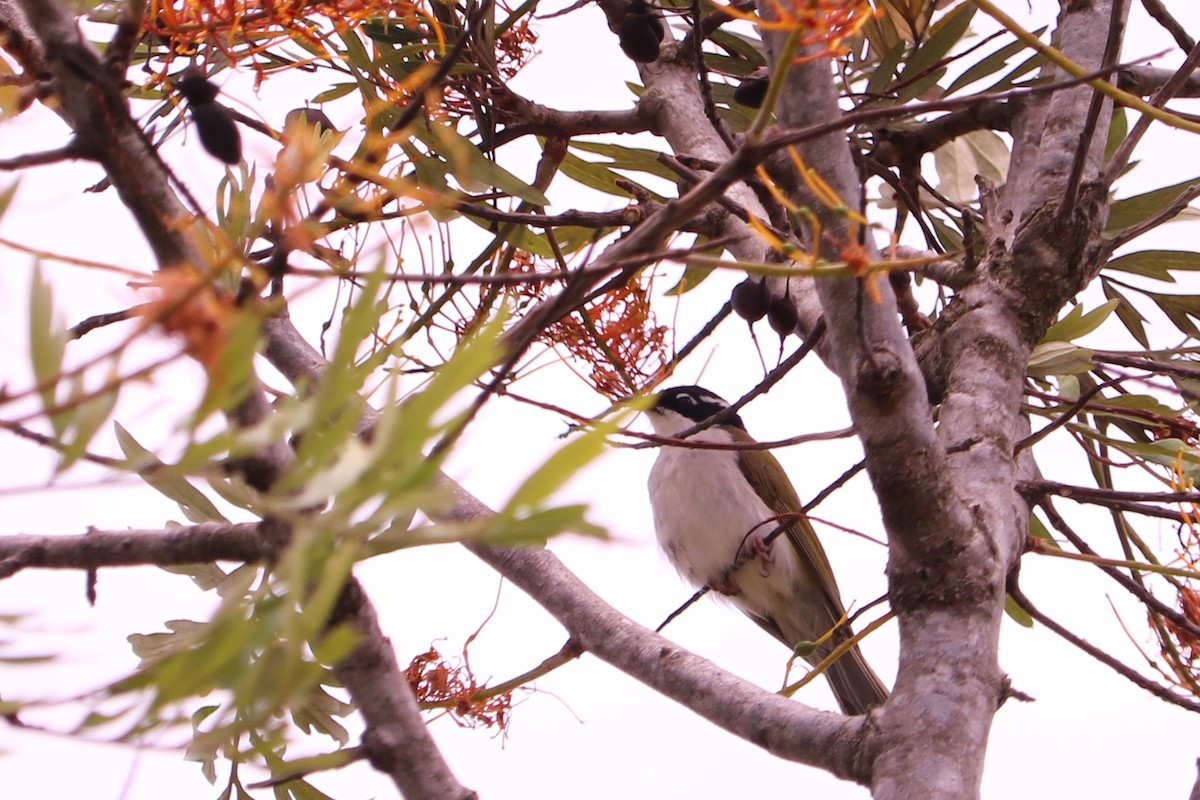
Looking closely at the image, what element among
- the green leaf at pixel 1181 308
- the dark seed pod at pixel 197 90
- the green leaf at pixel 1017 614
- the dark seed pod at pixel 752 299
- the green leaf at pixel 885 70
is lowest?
the dark seed pod at pixel 197 90

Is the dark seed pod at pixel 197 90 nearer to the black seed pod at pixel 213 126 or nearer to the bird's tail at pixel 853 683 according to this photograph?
the black seed pod at pixel 213 126

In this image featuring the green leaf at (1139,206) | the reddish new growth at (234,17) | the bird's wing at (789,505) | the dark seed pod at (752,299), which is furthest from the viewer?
the bird's wing at (789,505)

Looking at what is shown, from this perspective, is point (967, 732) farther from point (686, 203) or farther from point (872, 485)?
point (686, 203)

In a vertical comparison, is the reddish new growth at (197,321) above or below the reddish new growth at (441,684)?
below

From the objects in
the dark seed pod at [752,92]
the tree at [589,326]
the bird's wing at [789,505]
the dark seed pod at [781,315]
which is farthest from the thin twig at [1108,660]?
the bird's wing at [789,505]

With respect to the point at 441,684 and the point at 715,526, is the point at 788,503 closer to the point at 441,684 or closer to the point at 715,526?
the point at 715,526

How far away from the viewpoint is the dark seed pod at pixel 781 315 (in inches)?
36.8

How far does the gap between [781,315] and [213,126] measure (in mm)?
529

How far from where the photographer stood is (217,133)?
1.68 ft

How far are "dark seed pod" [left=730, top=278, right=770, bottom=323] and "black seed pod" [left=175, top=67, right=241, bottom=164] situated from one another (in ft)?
1.55

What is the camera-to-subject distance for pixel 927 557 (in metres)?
0.73

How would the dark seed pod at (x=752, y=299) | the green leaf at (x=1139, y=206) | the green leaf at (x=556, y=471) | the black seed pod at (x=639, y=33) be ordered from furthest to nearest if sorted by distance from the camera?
the green leaf at (x=1139, y=206)
the black seed pod at (x=639, y=33)
the dark seed pod at (x=752, y=299)
the green leaf at (x=556, y=471)

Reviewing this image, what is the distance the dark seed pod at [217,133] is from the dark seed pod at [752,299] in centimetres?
48

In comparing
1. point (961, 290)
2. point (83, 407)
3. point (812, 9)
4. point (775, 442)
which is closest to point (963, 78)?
point (961, 290)
